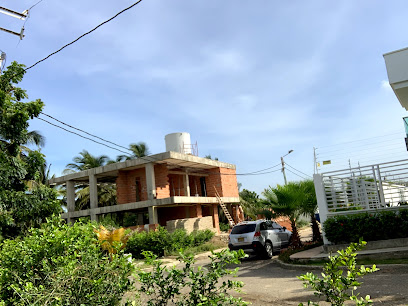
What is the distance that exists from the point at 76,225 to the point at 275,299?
15.5 feet

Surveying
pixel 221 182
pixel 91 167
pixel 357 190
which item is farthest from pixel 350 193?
pixel 91 167

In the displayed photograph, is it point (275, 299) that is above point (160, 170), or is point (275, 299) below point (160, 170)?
below

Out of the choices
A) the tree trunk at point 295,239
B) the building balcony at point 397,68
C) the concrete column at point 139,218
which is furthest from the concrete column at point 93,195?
the building balcony at point 397,68

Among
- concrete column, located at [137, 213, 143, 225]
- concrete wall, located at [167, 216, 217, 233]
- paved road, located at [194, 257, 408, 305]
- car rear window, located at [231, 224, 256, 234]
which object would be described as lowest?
paved road, located at [194, 257, 408, 305]

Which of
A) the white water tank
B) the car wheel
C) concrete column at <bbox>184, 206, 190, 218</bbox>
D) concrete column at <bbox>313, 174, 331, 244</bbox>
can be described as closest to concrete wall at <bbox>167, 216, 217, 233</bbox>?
concrete column at <bbox>184, 206, 190, 218</bbox>

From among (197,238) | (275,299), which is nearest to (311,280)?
(275,299)

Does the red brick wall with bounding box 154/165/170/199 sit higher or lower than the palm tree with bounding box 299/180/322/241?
higher

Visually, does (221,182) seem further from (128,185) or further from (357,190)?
(357,190)

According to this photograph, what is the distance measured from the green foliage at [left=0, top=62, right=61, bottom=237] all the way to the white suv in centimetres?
726

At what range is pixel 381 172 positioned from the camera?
40.1 ft

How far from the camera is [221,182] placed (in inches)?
1169

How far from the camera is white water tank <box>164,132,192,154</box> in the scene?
92.6 ft

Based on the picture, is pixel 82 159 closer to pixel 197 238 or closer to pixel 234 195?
pixel 234 195

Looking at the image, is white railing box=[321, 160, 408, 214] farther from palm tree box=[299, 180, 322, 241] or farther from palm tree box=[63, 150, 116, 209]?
palm tree box=[63, 150, 116, 209]
